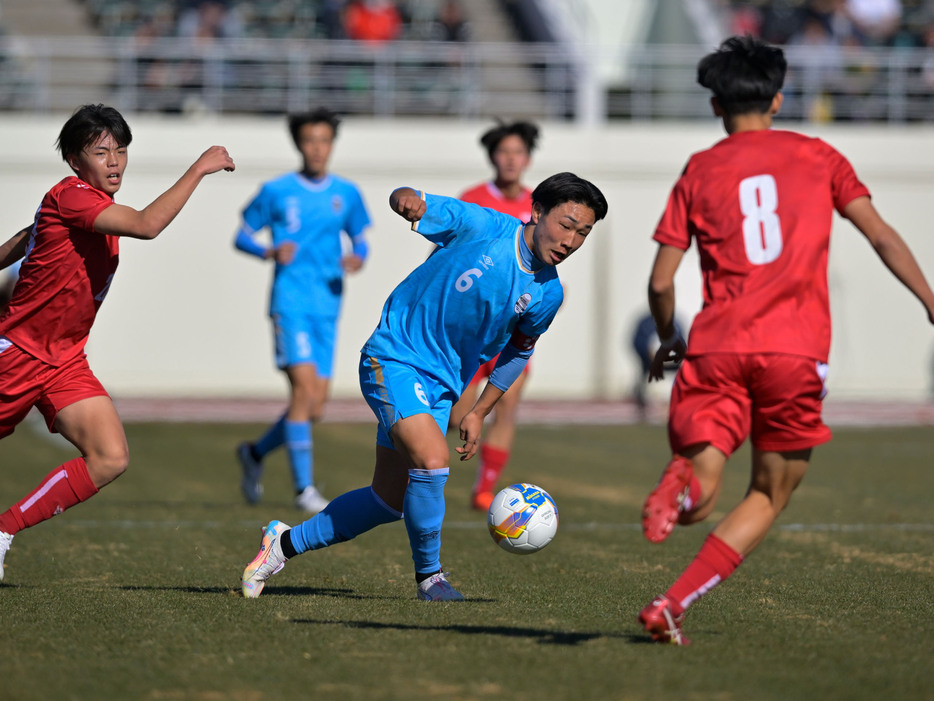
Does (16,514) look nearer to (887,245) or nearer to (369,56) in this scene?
(887,245)

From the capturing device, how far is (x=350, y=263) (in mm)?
8938

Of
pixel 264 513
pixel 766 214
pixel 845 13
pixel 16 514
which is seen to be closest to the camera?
pixel 766 214

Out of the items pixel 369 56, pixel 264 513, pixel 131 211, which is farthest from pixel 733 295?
pixel 369 56

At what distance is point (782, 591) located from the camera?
553 centimetres

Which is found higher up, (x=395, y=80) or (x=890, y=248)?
(x=395, y=80)

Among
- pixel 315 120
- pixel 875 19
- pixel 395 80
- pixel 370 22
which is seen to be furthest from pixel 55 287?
pixel 875 19

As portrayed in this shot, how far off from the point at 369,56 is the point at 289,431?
13020 mm

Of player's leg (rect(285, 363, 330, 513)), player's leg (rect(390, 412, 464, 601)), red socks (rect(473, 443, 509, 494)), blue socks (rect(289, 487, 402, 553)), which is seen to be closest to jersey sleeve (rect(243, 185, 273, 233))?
player's leg (rect(285, 363, 330, 513))

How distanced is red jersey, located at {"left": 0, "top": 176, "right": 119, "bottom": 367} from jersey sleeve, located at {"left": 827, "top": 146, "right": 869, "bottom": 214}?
114 inches

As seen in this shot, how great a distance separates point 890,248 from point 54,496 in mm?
3500

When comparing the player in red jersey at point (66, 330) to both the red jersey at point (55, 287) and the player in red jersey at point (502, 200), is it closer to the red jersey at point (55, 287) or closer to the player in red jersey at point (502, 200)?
the red jersey at point (55, 287)

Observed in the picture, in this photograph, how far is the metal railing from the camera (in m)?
20.6

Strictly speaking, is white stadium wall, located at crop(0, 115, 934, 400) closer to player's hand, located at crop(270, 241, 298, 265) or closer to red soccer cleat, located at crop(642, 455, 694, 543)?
player's hand, located at crop(270, 241, 298, 265)

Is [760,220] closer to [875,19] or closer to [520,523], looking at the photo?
[520,523]
